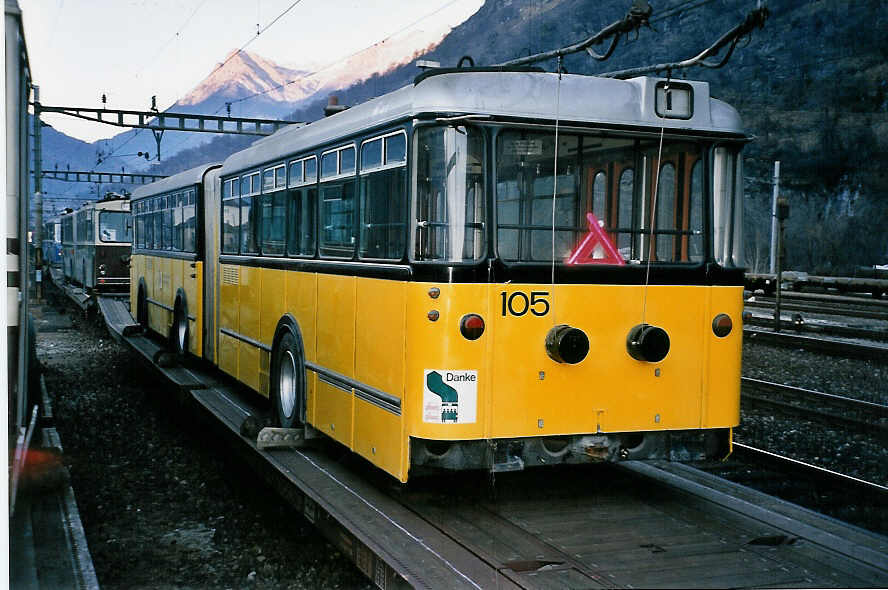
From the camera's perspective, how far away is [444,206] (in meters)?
6.14

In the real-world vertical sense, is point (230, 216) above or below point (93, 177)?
below

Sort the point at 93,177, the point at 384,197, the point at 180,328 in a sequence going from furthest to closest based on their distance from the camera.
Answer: the point at 93,177 < the point at 180,328 < the point at 384,197

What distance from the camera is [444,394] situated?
607cm

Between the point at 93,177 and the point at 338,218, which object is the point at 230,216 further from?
the point at 93,177

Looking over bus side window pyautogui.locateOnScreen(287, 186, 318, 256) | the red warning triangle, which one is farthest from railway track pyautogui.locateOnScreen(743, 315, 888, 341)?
the red warning triangle

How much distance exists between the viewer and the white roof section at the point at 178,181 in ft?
43.0

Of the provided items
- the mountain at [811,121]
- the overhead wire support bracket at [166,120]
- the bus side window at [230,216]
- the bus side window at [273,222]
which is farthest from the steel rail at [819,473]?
the overhead wire support bracket at [166,120]

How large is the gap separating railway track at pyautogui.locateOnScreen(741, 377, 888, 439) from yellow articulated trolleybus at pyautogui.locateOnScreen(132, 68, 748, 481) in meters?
3.97

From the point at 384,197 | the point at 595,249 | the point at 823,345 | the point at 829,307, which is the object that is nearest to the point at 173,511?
the point at 384,197

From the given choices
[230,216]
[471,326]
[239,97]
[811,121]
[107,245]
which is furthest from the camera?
[811,121]

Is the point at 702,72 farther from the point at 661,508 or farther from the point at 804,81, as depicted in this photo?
the point at 661,508

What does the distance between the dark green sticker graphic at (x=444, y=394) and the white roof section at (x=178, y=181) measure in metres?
7.64

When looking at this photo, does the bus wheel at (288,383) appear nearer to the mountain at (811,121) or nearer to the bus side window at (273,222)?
the bus side window at (273,222)

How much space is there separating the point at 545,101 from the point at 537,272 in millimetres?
1093
